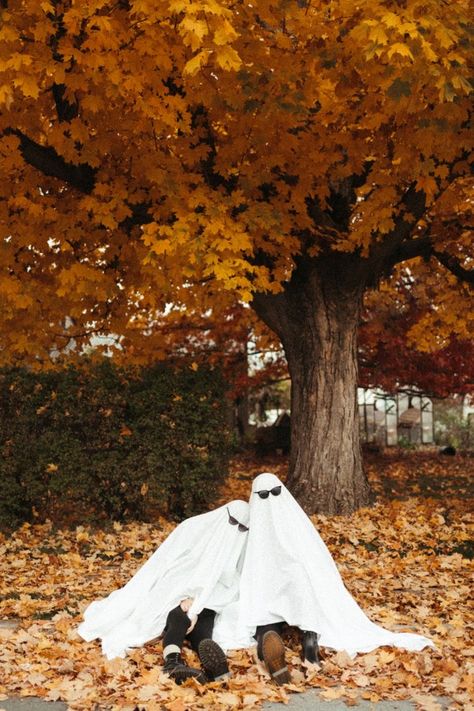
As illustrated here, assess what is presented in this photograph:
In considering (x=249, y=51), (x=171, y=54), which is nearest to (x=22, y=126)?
(x=171, y=54)

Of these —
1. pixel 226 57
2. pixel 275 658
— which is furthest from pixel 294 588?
pixel 226 57

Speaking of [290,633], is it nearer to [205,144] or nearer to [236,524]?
[236,524]

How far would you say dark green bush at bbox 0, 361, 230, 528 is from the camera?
10164 millimetres

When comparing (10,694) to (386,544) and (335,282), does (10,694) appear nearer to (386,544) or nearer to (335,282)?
(386,544)

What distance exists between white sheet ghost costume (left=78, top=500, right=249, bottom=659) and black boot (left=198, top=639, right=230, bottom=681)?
0.43 metres

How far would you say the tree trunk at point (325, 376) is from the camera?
10.9m

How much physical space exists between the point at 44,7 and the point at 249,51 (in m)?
2.35

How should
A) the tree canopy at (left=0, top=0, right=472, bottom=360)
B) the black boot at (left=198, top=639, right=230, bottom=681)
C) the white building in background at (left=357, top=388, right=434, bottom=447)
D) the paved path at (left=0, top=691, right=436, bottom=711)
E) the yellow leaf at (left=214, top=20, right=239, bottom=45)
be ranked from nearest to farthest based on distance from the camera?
1. the paved path at (left=0, top=691, right=436, bottom=711)
2. the black boot at (left=198, top=639, right=230, bottom=681)
3. the yellow leaf at (left=214, top=20, right=239, bottom=45)
4. the tree canopy at (left=0, top=0, right=472, bottom=360)
5. the white building in background at (left=357, top=388, right=434, bottom=447)

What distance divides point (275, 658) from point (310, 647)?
16.2 inches

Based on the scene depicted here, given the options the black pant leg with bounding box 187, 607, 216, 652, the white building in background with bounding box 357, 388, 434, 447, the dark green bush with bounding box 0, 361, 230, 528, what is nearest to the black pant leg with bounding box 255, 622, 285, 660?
the black pant leg with bounding box 187, 607, 216, 652

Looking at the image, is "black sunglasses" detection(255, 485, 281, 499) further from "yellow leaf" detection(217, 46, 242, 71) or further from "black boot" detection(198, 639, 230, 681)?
"yellow leaf" detection(217, 46, 242, 71)

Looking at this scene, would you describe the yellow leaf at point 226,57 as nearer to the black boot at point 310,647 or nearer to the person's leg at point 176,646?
the person's leg at point 176,646

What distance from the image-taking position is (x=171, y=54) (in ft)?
26.9

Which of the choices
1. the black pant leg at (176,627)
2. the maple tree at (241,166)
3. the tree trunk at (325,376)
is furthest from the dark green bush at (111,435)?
the black pant leg at (176,627)
